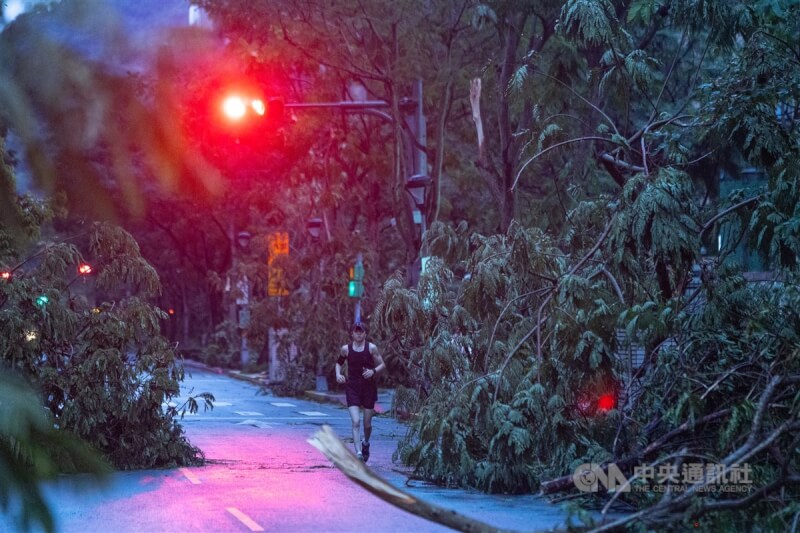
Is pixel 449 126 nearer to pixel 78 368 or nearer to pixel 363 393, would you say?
pixel 363 393

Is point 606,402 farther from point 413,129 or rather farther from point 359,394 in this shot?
point 413,129

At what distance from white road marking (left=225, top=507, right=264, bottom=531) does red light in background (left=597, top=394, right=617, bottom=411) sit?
4201mm

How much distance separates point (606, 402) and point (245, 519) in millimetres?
4367

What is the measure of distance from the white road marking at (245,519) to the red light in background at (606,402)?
13.8 ft

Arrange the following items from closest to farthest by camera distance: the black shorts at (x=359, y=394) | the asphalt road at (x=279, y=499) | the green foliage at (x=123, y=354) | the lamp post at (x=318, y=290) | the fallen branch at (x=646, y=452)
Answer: the fallen branch at (x=646, y=452), the asphalt road at (x=279, y=499), the green foliage at (x=123, y=354), the black shorts at (x=359, y=394), the lamp post at (x=318, y=290)

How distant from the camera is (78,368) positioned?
48.3 ft

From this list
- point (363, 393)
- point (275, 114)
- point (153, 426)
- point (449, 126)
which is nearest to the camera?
point (153, 426)

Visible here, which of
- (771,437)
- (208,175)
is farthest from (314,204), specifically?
(208,175)

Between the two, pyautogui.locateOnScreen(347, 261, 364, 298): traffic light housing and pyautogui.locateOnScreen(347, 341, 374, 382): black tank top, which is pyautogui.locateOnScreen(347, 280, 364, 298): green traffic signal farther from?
pyautogui.locateOnScreen(347, 341, 374, 382): black tank top

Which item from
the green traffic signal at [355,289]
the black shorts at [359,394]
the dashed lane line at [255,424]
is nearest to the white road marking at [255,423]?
the dashed lane line at [255,424]

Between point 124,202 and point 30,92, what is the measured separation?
268 mm

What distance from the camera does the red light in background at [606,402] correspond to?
1268 cm

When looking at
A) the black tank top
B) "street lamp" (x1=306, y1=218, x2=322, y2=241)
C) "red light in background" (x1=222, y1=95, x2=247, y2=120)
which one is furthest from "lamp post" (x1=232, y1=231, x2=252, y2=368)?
the black tank top

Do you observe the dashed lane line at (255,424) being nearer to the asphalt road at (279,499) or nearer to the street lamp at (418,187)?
the asphalt road at (279,499)
